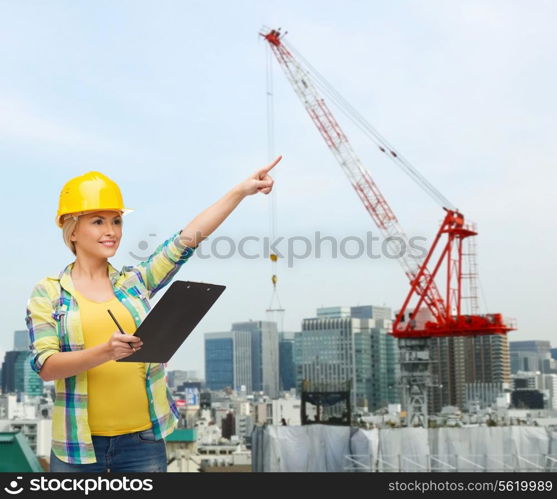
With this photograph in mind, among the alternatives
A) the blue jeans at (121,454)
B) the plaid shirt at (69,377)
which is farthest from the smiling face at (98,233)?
the blue jeans at (121,454)

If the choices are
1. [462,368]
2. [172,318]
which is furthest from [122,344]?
[462,368]

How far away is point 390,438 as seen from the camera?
3566cm

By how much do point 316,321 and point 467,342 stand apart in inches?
916

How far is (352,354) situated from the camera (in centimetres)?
10650

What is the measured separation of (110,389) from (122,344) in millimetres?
352

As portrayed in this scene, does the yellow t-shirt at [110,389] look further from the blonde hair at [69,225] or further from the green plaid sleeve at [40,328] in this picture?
the blonde hair at [69,225]

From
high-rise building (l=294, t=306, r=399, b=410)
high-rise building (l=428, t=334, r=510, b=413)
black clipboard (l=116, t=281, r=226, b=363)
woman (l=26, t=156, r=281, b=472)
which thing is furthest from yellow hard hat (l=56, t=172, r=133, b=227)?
high-rise building (l=294, t=306, r=399, b=410)

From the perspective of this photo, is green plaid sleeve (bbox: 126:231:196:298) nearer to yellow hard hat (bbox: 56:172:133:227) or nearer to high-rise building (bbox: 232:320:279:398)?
yellow hard hat (bbox: 56:172:133:227)

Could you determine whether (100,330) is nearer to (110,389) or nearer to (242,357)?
(110,389)

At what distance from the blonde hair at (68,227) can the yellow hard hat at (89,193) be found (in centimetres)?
5

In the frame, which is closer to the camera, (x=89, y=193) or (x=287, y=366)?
(x=89, y=193)

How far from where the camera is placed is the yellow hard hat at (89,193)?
289cm
